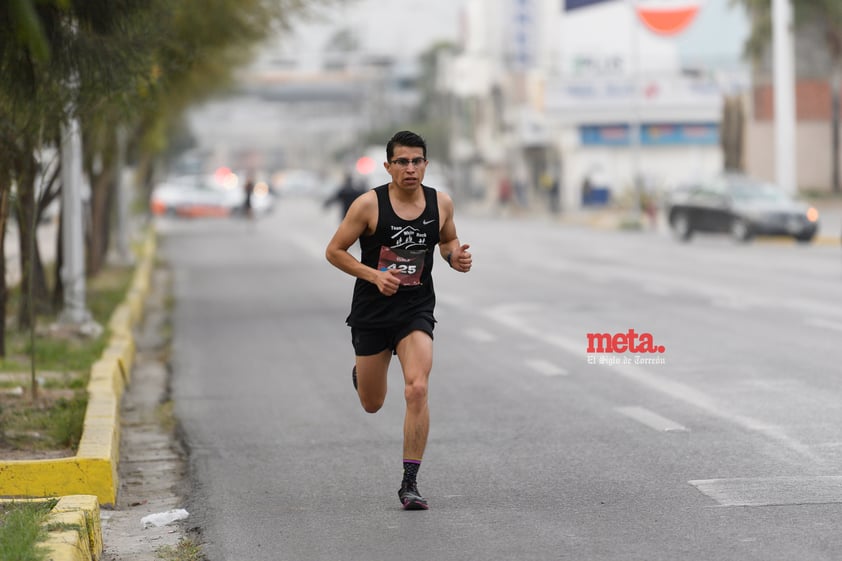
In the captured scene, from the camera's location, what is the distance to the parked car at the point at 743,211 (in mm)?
36250

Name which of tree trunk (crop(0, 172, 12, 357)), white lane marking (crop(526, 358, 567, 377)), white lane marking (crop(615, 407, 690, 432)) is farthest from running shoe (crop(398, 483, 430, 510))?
white lane marking (crop(526, 358, 567, 377))

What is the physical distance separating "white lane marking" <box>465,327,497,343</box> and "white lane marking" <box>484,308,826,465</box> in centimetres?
36

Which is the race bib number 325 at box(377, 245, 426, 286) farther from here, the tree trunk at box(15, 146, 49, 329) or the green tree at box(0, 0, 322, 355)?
the tree trunk at box(15, 146, 49, 329)

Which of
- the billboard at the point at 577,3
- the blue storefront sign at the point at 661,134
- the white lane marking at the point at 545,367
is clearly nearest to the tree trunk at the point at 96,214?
the white lane marking at the point at 545,367

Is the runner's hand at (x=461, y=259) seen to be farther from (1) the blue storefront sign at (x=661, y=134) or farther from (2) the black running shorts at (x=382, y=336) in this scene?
(1) the blue storefront sign at (x=661, y=134)

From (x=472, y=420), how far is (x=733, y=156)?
50187 millimetres

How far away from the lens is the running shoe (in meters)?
8.03

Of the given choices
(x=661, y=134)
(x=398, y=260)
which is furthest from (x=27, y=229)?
(x=661, y=134)

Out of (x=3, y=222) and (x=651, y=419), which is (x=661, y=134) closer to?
(x=3, y=222)

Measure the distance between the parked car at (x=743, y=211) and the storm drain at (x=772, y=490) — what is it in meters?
28.4

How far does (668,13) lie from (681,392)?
213 ft

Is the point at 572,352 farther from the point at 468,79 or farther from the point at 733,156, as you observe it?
the point at 468,79

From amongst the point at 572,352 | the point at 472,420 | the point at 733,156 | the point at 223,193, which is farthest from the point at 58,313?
the point at 223,193

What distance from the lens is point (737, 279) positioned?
24.4 metres
